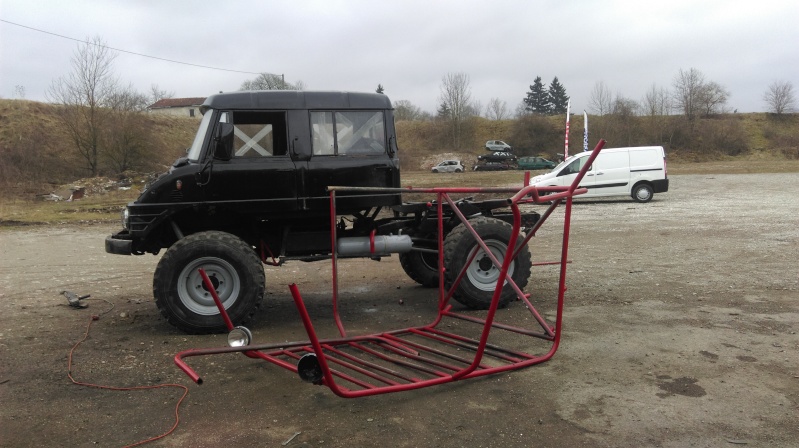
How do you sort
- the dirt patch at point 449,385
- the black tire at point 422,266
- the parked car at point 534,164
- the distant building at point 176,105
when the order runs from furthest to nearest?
1. the distant building at point 176,105
2. the parked car at point 534,164
3. the black tire at point 422,266
4. the dirt patch at point 449,385

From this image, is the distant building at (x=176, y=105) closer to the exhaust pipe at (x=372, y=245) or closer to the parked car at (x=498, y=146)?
the parked car at (x=498, y=146)

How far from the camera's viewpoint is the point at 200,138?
22.4ft

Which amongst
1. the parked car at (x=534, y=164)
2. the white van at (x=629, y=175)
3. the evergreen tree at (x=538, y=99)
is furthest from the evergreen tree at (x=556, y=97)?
the white van at (x=629, y=175)

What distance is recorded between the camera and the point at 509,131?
7256cm

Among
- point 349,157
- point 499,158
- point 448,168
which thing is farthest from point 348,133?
point 499,158

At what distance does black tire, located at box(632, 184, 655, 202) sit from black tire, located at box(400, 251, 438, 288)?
1556 centimetres

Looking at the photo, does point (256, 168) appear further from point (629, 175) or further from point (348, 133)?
point (629, 175)

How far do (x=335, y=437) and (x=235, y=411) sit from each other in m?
0.86

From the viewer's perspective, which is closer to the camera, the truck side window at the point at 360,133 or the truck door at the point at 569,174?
the truck side window at the point at 360,133

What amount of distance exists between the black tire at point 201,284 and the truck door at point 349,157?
996 mm

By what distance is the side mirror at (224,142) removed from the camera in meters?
6.46

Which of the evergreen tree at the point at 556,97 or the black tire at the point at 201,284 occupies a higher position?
the evergreen tree at the point at 556,97

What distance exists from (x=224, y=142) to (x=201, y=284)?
1503mm

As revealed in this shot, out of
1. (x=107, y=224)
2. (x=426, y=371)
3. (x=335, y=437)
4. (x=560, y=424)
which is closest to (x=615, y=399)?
(x=560, y=424)
